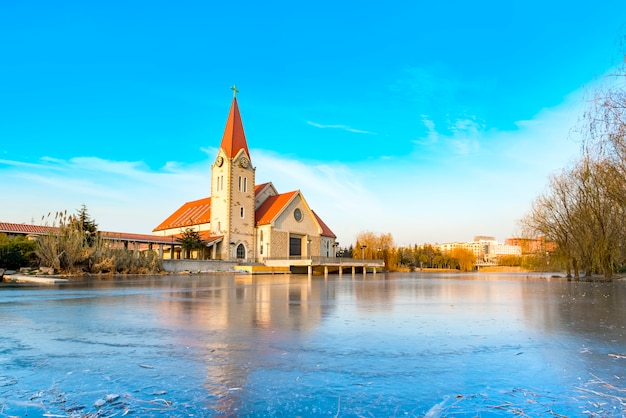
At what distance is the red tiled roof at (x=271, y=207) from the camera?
59.6 m

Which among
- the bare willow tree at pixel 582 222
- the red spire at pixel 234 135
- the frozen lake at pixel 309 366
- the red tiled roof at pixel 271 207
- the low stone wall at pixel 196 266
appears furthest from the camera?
the red tiled roof at pixel 271 207

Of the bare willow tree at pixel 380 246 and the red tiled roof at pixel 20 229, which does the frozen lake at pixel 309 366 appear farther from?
the bare willow tree at pixel 380 246

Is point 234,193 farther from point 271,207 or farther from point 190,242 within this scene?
point 190,242

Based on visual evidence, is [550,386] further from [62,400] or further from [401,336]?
[62,400]

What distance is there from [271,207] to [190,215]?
557 inches

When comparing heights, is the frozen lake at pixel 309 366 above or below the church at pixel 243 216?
below

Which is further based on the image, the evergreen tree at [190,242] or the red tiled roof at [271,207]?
the red tiled roof at [271,207]

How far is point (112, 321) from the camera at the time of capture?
29.9 ft

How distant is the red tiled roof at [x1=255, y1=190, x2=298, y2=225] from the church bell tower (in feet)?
5.07

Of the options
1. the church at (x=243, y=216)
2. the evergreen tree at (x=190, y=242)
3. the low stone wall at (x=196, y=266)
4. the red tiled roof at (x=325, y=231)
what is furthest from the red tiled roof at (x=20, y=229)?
the red tiled roof at (x=325, y=231)

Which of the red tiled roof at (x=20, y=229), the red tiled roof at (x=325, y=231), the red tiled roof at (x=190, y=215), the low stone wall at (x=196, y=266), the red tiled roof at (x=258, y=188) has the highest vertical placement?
the red tiled roof at (x=258, y=188)

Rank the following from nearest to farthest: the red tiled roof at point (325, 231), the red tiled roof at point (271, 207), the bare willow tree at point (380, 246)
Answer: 1. the red tiled roof at point (271, 207)
2. the red tiled roof at point (325, 231)
3. the bare willow tree at point (380, 246)

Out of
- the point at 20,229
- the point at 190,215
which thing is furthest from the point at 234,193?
the point at 20,229

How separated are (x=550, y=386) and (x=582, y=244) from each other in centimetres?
2985
